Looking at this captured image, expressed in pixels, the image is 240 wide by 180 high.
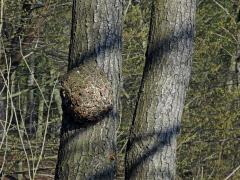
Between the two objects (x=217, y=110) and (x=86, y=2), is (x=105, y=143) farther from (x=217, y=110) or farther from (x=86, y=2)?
(x=217, y=110)

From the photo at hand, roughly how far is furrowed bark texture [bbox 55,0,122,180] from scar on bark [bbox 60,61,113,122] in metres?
0.05

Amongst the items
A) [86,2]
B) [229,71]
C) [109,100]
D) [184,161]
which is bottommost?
[184,161]

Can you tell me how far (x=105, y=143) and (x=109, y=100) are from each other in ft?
0.78

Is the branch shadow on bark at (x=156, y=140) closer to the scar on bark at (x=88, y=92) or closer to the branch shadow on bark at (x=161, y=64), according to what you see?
the branch shadow on bark at (x=161, y=64)

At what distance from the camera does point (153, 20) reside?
13.5 ft

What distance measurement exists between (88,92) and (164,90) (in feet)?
2.93

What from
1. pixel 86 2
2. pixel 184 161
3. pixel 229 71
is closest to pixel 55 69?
pixel 184 161

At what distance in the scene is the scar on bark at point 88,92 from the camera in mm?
3232

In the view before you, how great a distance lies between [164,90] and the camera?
399 centimetres

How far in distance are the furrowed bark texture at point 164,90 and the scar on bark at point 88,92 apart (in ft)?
2.60

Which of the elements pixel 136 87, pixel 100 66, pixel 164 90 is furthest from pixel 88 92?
pixel 136 87

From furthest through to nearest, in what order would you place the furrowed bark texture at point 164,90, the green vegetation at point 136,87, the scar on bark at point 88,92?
the green vegetation at point 136,87 → the furrowed bark texture at point 164,90 → the scar on bark at point 88,92

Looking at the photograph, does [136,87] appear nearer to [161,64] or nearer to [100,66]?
[161,64]

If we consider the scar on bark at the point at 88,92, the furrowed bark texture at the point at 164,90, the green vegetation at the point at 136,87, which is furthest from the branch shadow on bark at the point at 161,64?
the green vegetation at the point at 136,87
